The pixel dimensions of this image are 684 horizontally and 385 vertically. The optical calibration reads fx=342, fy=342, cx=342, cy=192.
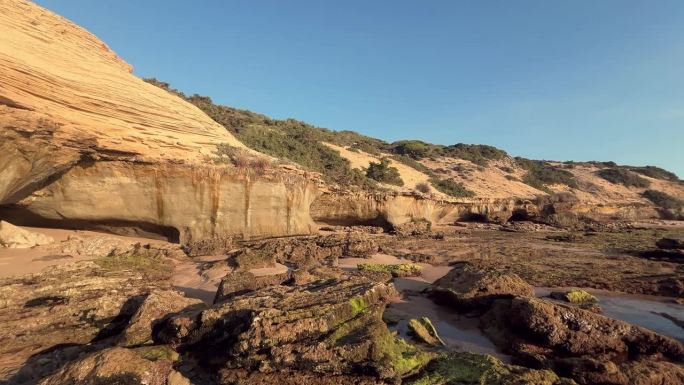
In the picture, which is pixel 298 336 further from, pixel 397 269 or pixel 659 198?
pixel 659 198

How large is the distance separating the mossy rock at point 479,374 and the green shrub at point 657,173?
77.3 metres

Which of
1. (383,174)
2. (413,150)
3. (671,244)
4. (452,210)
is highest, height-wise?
(413,150)

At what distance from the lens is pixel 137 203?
13352 mm

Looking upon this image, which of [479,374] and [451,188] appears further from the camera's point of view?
[451,188]

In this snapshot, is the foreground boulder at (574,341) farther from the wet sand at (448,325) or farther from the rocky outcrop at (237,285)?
the rocky outcrop at (237,285)

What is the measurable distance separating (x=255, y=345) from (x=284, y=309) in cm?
76

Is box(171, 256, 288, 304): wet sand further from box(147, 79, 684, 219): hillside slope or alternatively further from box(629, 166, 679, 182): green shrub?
box(629, 166, 679, 182): green shrub

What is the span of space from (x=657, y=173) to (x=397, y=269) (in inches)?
2925

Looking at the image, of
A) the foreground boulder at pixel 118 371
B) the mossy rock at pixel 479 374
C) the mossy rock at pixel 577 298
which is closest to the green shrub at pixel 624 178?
the mossy rock at pixel 577 298

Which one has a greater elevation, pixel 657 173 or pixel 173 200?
pixel 657 173

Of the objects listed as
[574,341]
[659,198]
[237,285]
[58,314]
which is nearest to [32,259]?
[58,314]

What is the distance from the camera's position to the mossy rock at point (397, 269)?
37.3 feet

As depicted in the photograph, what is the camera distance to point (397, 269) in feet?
37.9

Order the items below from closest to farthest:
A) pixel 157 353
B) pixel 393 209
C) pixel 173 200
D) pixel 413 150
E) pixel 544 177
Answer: pixel 157 353
pixel 173 200
pixel 393 209
pixel 544 177
pixel 413 150
